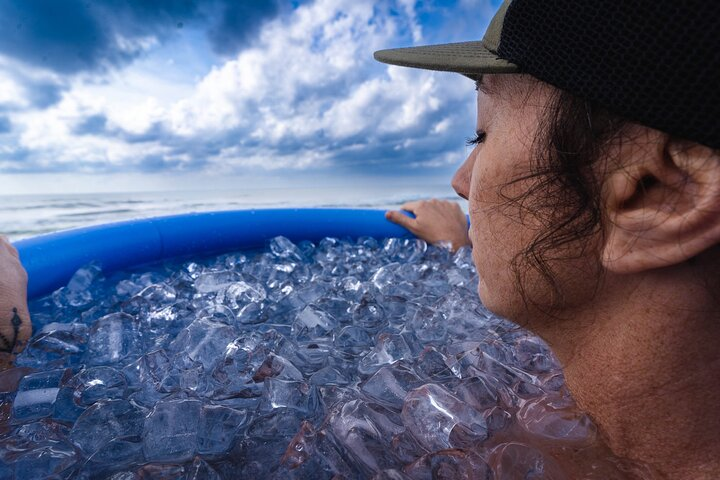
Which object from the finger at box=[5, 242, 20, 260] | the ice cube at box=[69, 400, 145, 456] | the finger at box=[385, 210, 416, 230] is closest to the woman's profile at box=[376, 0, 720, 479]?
the ice cube at box=[69, 400, 145, 456]

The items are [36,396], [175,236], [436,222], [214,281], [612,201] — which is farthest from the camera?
[436,222]

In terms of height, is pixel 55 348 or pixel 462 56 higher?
pixel 462 56

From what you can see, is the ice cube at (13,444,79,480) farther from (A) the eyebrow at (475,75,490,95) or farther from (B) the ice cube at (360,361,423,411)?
(A) the eyebrow at (475,75,490,95)

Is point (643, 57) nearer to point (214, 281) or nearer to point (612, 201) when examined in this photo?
point (612, 201)

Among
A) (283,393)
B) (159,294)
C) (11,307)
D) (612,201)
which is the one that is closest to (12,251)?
(11,307)

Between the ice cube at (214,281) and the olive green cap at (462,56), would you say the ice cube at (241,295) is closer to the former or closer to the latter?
A: the ice cube at (214,281)

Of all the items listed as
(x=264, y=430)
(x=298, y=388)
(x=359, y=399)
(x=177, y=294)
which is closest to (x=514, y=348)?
(x=359, y=399)

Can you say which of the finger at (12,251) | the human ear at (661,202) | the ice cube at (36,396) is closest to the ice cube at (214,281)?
the finger at (12,251)
